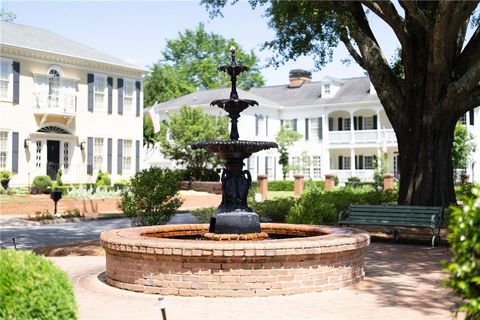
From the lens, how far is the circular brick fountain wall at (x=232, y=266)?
7.53 m

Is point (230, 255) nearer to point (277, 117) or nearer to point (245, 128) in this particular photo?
point (245, 128)

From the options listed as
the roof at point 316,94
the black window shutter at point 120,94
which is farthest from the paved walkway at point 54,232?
the roof at point 316,94

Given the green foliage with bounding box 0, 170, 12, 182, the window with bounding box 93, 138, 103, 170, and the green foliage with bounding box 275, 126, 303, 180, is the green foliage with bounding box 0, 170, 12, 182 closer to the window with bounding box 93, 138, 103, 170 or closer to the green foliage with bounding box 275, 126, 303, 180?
the window with bounding box 93, 138, 103, 170

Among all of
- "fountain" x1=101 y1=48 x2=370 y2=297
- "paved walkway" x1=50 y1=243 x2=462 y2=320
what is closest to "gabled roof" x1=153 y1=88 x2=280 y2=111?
"paved walkway" x1=50 y1=243 x2=462 y2=320

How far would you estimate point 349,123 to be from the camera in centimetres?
4684

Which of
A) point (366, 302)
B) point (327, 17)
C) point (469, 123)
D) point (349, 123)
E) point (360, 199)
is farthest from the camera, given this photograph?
point (349, 123)

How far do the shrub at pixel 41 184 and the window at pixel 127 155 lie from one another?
701 cm

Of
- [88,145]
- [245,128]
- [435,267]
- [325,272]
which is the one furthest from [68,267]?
[245,128]

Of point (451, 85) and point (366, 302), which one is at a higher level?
point (451, 85)

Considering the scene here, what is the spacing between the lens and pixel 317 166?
1847 inches

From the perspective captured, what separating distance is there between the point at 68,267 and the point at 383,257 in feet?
19.4

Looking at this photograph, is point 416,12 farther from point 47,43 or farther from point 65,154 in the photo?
point 47,43

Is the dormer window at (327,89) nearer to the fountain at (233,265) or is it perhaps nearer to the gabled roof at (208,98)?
the gabled roof at (208,98)

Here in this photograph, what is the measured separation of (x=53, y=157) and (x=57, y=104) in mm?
2775
